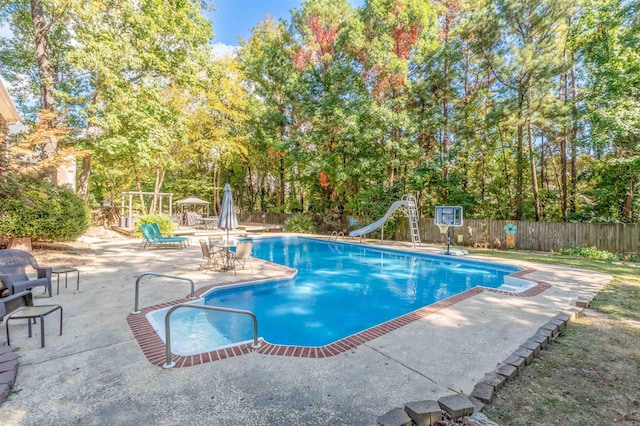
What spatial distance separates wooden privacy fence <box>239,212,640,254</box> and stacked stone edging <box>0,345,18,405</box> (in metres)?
14.8

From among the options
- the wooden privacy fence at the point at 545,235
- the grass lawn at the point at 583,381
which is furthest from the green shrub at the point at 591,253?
the grass lawn at the point at 583,381

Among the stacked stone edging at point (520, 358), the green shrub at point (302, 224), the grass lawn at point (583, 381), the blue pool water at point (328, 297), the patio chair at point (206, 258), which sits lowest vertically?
the blue pool water at point (328, 297)

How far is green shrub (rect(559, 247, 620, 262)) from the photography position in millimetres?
10961

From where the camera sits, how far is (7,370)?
9.43 feet

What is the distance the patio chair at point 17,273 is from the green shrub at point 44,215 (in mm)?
3783

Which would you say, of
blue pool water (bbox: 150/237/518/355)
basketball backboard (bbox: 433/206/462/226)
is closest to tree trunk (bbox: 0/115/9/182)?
blue pool water (bbox: 150/237/518/355)

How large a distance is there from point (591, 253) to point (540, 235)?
1992 mm

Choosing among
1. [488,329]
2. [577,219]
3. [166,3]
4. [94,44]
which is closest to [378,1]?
[166,3]

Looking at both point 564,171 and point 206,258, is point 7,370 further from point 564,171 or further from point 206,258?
point 564,171

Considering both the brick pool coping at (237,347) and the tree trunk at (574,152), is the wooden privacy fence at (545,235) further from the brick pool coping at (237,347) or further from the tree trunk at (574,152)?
the brick pool coping at (237,347)

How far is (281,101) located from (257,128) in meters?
3.19

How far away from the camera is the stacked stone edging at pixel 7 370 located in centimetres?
258

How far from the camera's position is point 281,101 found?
69.9ft

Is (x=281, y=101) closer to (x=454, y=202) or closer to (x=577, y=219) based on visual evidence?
(x=454, y=202)
